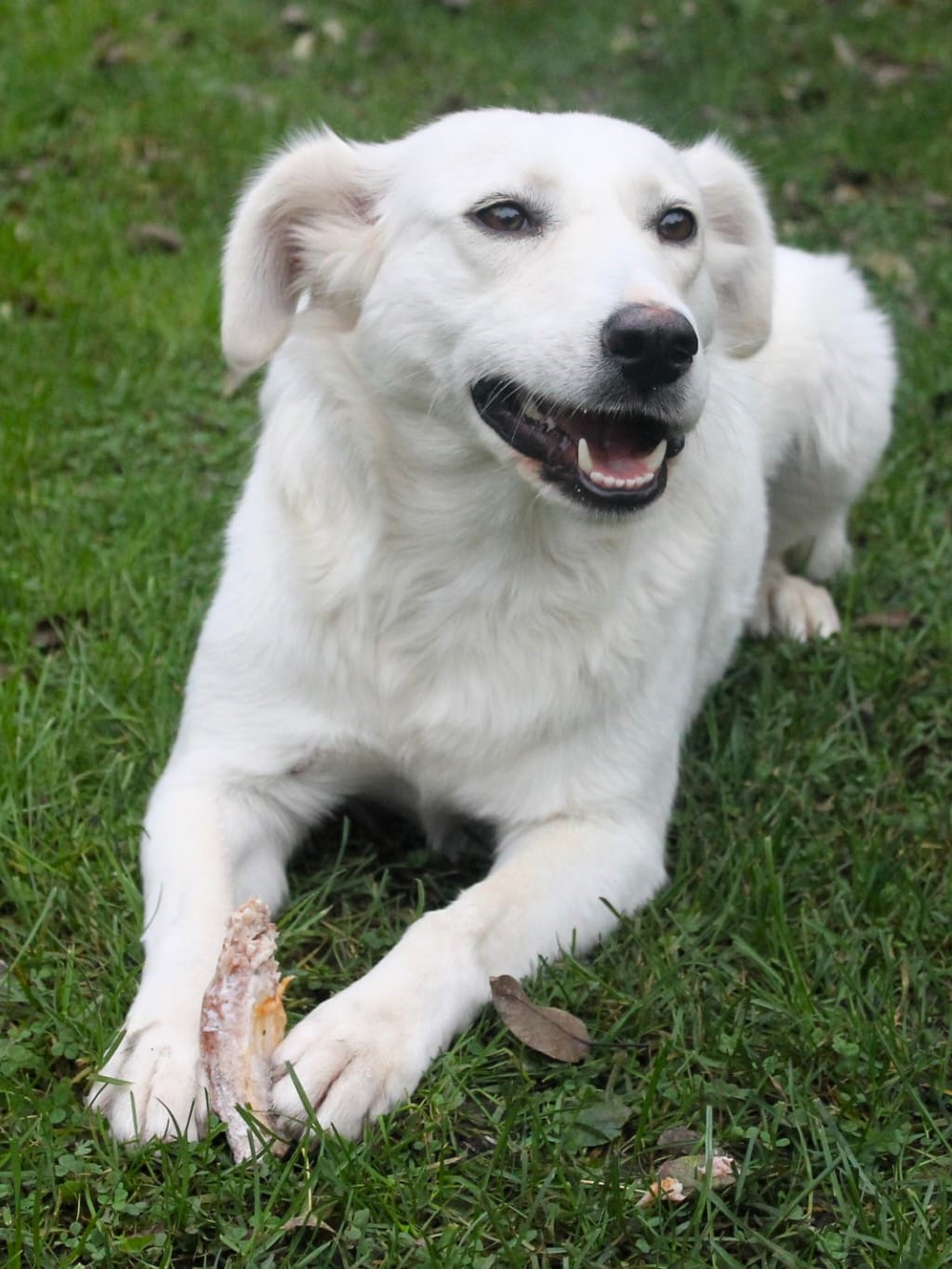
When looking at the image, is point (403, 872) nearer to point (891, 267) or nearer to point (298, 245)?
point (298, 245)

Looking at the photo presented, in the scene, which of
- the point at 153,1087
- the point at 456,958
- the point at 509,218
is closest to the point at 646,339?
the point at 509,218

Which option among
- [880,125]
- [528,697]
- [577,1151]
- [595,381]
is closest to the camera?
[577,1151]

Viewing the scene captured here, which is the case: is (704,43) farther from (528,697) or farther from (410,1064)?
(410,1064)

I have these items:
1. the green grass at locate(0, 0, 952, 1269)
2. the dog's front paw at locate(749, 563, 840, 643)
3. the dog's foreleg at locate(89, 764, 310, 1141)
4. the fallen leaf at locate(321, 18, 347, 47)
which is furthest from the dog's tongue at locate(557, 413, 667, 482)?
the fallen leaf at locate(321, 18, 347, 47)

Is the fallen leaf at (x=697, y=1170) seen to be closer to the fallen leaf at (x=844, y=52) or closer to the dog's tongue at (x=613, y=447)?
the dog's tongue at (x=613, y=447)

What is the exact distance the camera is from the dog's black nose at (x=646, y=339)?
7.07 ft

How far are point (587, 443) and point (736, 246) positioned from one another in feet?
2.75

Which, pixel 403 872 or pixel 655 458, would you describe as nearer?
pixel 655 458

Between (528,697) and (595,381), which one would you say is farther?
(528,697)

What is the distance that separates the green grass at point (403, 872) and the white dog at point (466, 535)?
0.55 feet

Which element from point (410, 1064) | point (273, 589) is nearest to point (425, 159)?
point (273, 589)

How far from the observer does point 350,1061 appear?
6.70ft

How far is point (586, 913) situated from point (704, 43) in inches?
254

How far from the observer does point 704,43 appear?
765 cm
